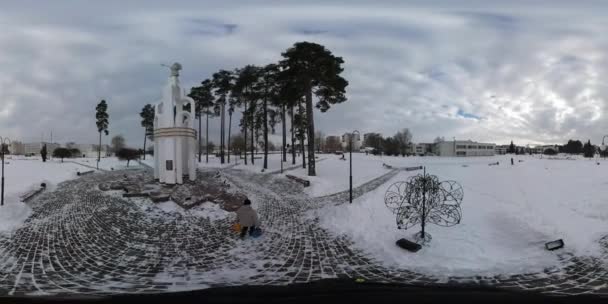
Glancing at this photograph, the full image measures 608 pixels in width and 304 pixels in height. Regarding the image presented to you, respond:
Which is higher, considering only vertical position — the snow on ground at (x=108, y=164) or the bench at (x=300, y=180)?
the bench at (x=300, y=180)

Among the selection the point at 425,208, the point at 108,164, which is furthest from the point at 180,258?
the point at 108,164

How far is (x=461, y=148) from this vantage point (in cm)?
11069

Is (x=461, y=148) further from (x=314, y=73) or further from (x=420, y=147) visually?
(x=314, y=73)

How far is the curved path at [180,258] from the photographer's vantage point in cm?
643

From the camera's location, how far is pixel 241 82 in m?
35.5

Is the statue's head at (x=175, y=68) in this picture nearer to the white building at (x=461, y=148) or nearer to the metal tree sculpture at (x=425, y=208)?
the metal tree sculpture at (x=425, y=208)

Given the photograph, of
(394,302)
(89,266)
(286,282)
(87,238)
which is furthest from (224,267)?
(87,238)

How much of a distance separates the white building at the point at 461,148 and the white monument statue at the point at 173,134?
100286 millimetres

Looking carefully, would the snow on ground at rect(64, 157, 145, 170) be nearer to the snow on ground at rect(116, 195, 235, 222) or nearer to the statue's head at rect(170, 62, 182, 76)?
the statue's head at rect(170, 62, 182, 76)

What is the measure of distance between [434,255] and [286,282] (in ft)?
12.8

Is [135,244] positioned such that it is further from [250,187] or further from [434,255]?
[250,187]

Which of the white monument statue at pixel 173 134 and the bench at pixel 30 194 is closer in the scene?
the bench at pixel 30 194

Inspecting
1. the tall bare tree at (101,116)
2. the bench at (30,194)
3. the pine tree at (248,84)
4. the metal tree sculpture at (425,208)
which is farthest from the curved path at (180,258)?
the tall bare tree at (101,116)

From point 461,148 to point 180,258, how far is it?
385 ft
